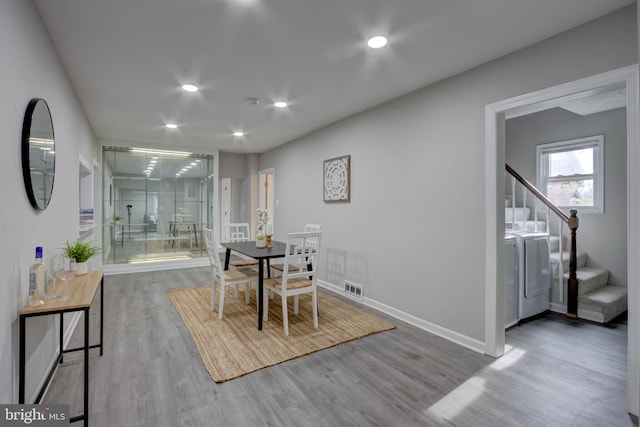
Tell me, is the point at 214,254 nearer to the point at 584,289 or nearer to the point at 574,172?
the point at 584,289

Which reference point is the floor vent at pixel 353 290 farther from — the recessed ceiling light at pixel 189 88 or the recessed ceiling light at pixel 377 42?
the recessed ceiling light at pixel 189 88

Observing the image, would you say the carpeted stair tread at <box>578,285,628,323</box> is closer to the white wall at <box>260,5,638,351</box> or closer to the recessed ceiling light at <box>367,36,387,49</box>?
the white wall at <box>260,5,638,351</box>

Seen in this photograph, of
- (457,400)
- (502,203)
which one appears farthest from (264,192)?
(457,400)

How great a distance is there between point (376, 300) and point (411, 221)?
111 centimetres

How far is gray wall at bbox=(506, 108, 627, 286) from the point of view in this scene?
4.02 meters

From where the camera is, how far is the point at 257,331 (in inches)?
120

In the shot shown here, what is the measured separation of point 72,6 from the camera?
193 centimetres

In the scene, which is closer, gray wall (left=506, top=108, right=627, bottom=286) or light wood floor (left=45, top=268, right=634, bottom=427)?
light wood floor (left=45, top=268, right=634, bottom=427)

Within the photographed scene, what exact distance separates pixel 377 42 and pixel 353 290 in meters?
2.92

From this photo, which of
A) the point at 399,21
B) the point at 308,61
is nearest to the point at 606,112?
the point at 399,21

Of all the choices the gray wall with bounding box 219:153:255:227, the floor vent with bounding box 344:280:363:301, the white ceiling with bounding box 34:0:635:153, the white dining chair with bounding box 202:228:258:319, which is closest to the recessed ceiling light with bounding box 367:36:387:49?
the white ceiling with bounding box 34:0:635:153

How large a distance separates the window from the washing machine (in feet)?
4.52

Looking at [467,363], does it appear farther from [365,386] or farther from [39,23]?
[39,23]

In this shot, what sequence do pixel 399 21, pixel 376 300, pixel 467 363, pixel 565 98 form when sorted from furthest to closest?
pixel 376 300 < pixel 467 363 < pixel 565 98 < pixel 399 21
